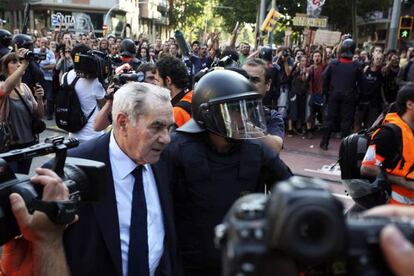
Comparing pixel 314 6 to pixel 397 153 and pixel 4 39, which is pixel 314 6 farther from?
pixel 397 153

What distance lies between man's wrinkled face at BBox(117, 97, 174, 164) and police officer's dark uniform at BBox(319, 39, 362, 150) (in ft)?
24.8

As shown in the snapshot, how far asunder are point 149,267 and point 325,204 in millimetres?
1441

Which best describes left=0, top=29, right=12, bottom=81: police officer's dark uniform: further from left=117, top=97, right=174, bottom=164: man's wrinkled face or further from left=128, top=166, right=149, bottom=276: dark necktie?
left=128, top=166, right=149, bottom=276: dark necktie

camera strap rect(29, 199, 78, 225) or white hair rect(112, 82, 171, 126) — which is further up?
white hair rect(112, 82, 171, 126)

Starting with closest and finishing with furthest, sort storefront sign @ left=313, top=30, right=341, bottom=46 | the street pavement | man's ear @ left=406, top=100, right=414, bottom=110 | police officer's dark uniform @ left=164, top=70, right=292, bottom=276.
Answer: police officer's dark uniform @ left=164, top=70, right=292, bottom=276 < man's ear @ left=406, top=100, right=414, bottom=110 < the street pavement < storefront sign @ left=313, top=30, right=341, bottom=46

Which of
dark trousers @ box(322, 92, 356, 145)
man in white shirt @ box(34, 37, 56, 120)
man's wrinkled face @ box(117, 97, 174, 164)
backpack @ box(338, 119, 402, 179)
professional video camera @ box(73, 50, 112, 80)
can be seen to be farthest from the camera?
man in white shirt @ box(34, 37, 56, 120)

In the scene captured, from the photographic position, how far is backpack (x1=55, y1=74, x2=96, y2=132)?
4.69 meters

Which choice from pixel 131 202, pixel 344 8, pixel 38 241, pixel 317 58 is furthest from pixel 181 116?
pixel 344 8

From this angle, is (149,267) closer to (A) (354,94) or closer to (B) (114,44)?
(A) (354,94)

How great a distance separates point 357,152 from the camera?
12.6ft

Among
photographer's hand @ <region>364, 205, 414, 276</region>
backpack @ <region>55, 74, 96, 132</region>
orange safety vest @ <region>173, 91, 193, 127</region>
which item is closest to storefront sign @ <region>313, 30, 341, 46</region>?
backpack @ <region>55, 74, 96, 132</region>

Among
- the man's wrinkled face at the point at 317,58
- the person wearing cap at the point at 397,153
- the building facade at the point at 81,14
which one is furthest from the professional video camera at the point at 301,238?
the building facade at the point at 81,14

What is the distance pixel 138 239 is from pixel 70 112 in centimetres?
296

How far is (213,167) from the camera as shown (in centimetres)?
229
